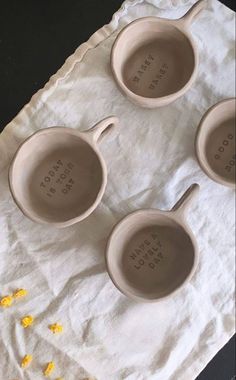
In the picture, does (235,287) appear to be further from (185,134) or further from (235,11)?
(235,11)

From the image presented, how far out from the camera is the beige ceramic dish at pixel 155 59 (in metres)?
0.69

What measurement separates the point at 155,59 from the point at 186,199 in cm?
18

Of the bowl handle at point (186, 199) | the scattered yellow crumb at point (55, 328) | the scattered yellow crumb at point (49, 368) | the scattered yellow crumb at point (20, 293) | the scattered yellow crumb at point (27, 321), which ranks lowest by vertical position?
the scattered yellow crumb at point (49, 368)

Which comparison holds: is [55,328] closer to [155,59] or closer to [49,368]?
[49,368]

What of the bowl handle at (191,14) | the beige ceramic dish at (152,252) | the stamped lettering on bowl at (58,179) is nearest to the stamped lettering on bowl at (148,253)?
the beige ceramic dish at (152,252)

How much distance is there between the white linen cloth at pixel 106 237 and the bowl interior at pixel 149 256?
24 mm

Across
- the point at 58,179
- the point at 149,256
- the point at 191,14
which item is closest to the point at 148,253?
the point at 149,256

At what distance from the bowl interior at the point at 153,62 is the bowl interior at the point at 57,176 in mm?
101

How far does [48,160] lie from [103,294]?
171 mm

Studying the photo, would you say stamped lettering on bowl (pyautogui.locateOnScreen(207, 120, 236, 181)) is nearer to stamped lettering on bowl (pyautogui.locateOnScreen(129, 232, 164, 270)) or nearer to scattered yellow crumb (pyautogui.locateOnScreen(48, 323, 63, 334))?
stamped lettering on bowl (pyautogui.locateOnScreen(129, 232, 164, 270))

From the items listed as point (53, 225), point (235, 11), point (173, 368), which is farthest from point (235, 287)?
point (235, 11)

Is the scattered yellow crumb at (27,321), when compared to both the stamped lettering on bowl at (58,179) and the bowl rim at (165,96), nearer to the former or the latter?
the stamped lettering on bowl at (58,179)

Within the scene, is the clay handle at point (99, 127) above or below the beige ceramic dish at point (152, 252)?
above

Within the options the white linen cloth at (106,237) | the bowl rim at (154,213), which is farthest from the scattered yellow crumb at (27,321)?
the bowl rim at (154,213)
